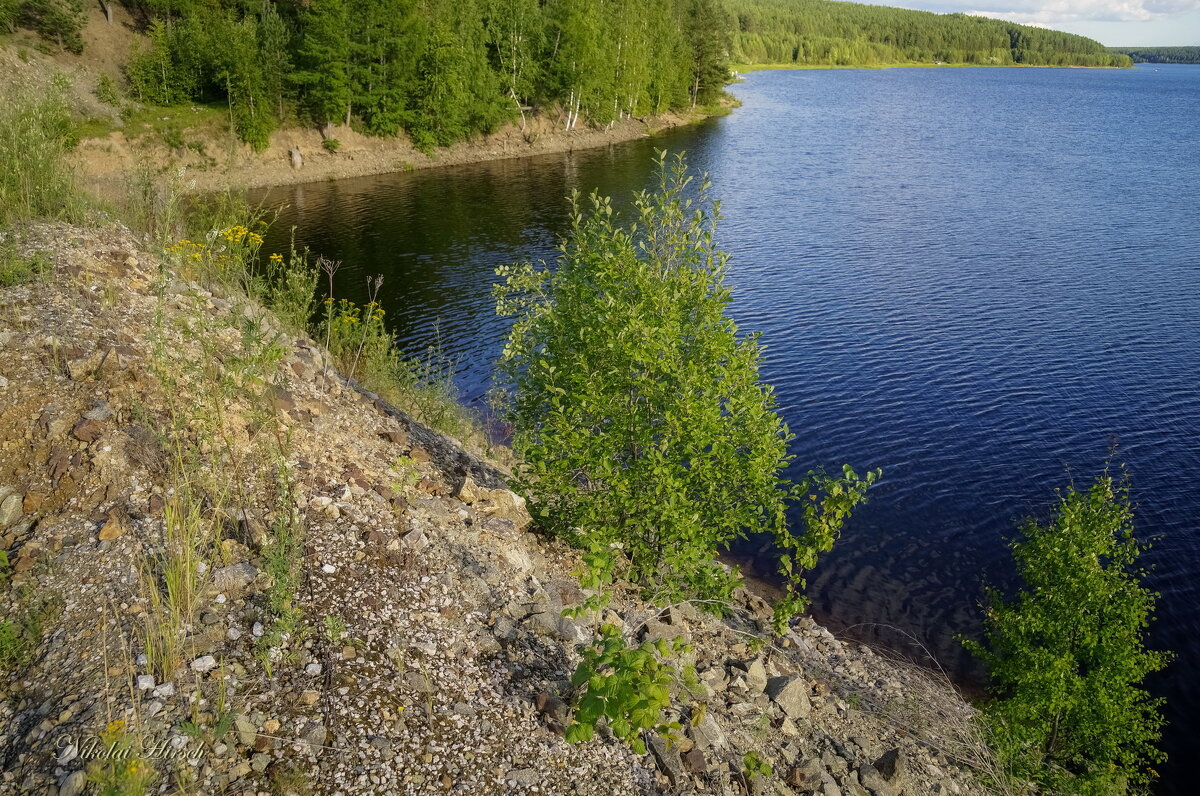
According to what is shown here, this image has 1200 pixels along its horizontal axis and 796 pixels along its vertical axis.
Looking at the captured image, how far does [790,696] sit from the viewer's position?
10258 millimetres

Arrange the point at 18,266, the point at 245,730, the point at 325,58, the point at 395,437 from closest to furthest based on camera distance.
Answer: the point at 245,730, the point at 18,266, the point at 395,437, the point at 325,58

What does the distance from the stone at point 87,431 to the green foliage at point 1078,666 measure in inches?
532

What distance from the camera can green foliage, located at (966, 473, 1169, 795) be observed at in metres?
12.3

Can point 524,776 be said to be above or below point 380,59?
below

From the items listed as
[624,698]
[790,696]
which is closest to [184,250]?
[624,698]

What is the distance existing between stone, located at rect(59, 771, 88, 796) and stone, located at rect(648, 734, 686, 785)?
15.3ft

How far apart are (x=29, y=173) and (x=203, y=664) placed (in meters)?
11.1

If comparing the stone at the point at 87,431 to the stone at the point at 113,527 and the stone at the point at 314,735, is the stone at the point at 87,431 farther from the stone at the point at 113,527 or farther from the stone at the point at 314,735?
the stone at the point at 314,735

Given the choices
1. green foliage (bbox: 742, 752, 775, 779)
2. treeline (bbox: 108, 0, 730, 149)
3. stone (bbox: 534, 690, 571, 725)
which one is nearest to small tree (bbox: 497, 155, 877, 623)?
green foliage (bbox: 742, 752, 775, 779)

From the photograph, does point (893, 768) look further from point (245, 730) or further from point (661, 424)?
point (245, 730)

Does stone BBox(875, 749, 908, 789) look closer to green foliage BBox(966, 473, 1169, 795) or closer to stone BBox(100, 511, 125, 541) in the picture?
green foliage BBox(966, 473, 1169, 795)

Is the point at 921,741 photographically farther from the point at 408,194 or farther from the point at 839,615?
the point at 408,194

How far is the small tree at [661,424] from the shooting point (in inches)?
408

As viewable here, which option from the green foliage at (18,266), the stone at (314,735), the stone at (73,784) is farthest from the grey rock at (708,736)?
the green foliage at (18,266)
